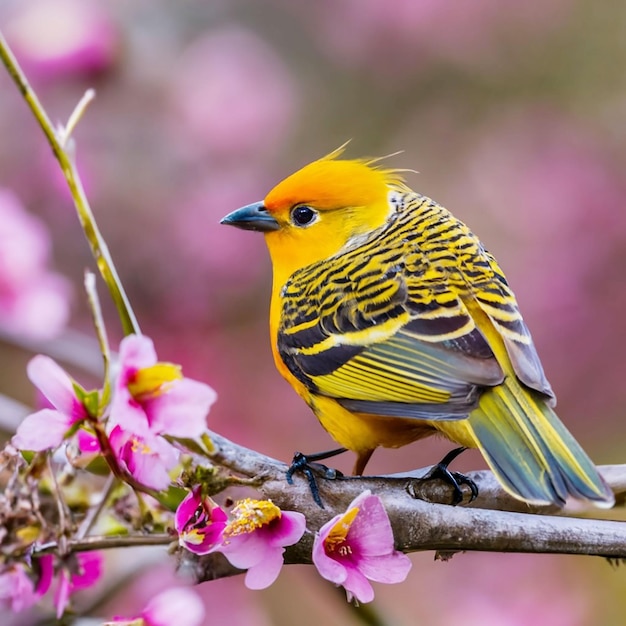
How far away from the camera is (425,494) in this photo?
1603 mm

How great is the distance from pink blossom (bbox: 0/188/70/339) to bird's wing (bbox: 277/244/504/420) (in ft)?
2.11

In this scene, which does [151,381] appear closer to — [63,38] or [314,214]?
[314,214]

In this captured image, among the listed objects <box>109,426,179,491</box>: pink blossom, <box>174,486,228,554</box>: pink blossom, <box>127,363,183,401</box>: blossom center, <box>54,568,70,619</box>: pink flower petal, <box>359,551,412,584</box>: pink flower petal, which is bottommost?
<box>359,551,412,584</box>: pink flower petal

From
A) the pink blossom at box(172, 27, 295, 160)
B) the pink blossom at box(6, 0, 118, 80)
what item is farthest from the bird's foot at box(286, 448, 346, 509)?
the pink blossom at box(172, 27, 295, 160)

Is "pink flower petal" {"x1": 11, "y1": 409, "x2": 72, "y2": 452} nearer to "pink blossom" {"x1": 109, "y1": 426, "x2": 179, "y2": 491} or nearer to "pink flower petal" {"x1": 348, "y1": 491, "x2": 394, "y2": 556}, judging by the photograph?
"pink blossom" {"x1": 109, "y1": 426, "x2": 179, "y2": 491}

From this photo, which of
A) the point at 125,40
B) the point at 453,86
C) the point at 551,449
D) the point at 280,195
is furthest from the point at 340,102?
the point at 551,449

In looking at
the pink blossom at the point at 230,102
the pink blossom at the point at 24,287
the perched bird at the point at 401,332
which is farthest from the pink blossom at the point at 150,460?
the pink blossom at the point at 230,102

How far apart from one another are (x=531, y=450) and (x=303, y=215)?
0.90 metres

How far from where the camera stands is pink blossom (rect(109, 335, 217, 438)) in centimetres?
115

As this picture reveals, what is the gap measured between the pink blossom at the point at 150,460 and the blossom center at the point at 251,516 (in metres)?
0.10

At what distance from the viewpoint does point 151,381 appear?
3.97ft

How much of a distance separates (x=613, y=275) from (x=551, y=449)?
276 centimetres

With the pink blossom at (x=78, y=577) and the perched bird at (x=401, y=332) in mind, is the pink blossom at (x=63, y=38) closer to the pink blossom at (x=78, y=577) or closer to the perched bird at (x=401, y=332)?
the perched bird at (x=401, y=332)

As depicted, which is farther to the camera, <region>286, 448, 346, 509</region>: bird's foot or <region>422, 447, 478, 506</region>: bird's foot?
<region>422, 447, 478, 506</region>: bird's foot
